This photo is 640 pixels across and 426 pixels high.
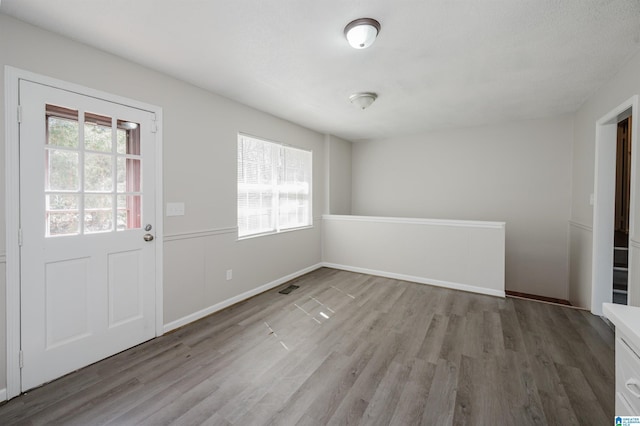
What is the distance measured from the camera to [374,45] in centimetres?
214

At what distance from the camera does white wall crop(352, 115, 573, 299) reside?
404 cm

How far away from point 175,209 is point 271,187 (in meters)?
1.54

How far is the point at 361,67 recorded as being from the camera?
251cm

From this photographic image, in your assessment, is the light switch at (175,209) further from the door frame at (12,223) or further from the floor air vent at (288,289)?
the floor air vent at (288,289)

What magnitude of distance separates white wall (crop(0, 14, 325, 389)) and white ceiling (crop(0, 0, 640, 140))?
5.2 inches

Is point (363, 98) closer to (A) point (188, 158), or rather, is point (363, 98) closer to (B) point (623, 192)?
(A) point (188, 158)

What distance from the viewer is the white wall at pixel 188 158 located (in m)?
1.92

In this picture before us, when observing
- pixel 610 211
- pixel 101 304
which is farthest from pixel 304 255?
pixel 610 211

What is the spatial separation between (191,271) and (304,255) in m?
2.13

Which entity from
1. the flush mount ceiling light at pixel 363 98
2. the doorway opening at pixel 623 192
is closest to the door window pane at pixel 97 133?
the flush mount ceiling light at pixel 363 98

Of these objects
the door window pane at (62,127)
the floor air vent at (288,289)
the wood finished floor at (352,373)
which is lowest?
the wood finished floor at (352,373)

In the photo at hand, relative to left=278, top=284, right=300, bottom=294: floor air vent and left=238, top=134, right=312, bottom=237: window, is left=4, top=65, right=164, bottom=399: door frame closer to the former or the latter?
left=238, top=134, right=312, bottom=237: window

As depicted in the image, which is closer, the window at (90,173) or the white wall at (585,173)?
the window at (90,173)

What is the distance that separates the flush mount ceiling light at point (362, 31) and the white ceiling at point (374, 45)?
47 millimetres
